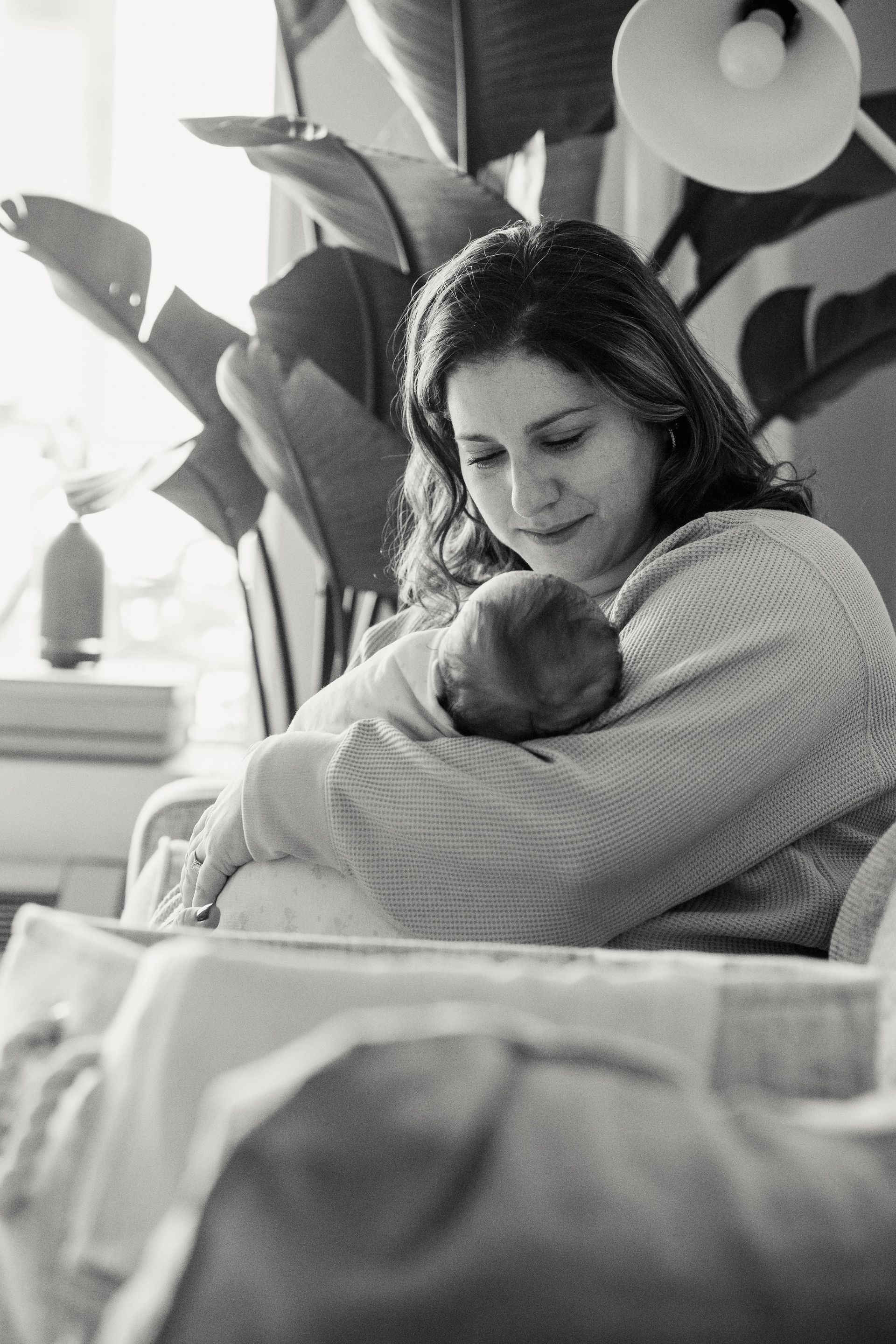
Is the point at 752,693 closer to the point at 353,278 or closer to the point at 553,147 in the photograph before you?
the point at 353,278

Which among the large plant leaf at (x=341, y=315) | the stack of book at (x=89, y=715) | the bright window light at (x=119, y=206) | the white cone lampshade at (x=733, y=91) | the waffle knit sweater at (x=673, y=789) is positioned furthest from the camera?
the bright window light at (x=119, y=206)

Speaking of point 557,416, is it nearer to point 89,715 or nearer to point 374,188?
point 374,188

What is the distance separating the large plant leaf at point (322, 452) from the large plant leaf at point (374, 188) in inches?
9.1

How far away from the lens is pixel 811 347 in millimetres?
2121

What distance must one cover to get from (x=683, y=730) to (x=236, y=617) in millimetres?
2050

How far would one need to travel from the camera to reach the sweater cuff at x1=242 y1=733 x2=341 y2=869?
1068 mm

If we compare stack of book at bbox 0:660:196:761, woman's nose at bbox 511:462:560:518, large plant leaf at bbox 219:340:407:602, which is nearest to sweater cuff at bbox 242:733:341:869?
woman's nose at bbox 511:462:560:518

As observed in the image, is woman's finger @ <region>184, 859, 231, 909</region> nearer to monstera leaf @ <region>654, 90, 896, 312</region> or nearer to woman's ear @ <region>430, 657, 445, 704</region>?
woman's ear @ <region>430, 657, 445, 704</region>

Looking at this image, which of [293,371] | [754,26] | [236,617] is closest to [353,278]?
[293,371]

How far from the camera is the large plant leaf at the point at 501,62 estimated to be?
177 centimetres

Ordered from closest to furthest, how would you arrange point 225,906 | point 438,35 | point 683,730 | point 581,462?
point 683,730 < point 225,906 < point 581,462 < point 438,35

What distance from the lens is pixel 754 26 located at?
4.90ft

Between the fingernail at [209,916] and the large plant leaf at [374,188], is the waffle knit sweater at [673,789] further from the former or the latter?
the large plant leaf at [374,188]

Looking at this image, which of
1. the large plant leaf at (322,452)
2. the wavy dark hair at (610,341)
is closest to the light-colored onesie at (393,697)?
the wavy dark hair at (610,341)
